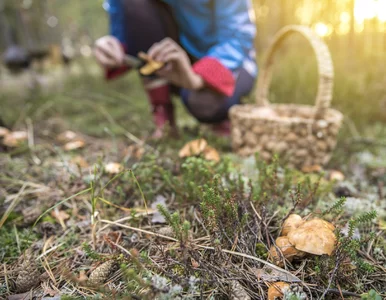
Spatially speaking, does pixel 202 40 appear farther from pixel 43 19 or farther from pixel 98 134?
pixel 43 19

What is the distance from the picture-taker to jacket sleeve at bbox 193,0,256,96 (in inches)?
77.9

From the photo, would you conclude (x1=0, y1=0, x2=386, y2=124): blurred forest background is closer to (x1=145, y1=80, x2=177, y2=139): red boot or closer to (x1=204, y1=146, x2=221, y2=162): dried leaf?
(x1=145, y1=80, x2=177, y2=139): red boot

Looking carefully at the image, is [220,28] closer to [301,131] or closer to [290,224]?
[301,131]

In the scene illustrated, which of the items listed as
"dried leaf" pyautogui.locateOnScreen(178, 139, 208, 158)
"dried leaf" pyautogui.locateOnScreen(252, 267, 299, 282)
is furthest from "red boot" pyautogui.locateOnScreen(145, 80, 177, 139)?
"dried leaf" pyautogui.locateOnScreen(252, 267, 299, 282)

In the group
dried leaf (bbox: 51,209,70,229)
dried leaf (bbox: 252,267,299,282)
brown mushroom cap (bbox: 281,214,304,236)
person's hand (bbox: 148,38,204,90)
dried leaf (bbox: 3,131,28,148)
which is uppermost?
person's hand (bbox: 148,38,204,90)

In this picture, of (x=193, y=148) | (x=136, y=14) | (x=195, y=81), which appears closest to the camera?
(x=193, y=148)

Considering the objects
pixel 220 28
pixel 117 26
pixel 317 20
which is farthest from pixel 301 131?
pixel 317 20

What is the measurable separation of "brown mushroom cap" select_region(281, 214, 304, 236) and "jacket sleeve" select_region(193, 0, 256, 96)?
3.88 ft

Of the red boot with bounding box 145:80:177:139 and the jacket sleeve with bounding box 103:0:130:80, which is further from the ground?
the jacket sleeve with bounding box 103:0:130:80

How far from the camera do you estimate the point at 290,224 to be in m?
1.04

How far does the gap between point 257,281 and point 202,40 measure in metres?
1.86

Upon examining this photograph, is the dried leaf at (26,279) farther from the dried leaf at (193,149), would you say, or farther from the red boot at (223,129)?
the red boot at (223,129)

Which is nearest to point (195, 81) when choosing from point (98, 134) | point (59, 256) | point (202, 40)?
point (202, 40)

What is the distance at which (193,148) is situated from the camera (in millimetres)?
1650
